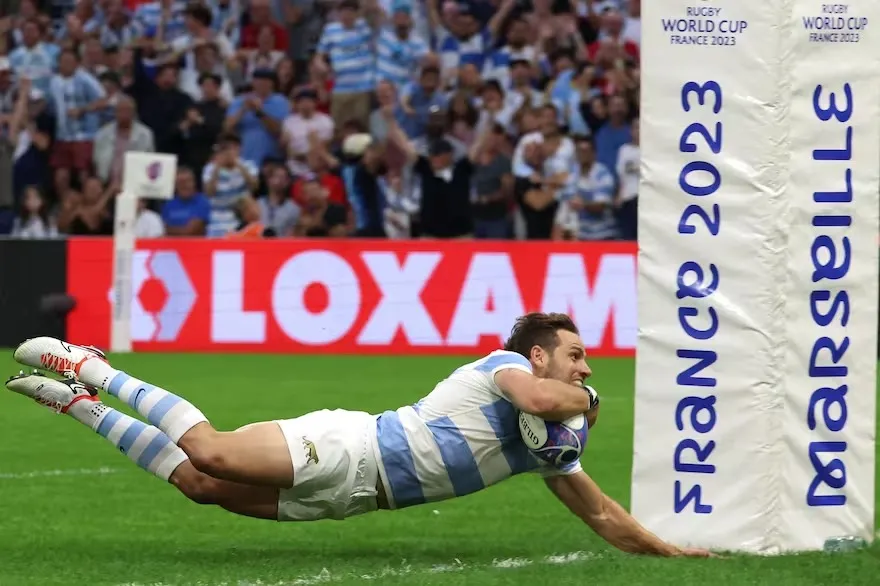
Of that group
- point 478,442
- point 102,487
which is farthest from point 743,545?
point 102,487

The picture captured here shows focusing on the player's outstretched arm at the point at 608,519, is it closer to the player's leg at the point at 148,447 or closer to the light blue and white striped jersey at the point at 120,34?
the player's leg at the point at 148,447

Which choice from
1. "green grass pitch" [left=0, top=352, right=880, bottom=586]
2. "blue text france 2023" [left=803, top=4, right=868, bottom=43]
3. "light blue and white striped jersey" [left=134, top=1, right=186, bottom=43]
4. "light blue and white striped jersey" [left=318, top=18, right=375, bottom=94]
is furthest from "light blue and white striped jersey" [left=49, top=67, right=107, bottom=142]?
"blue text france 2023" [left=803, top=4, right=868, bottom=43]

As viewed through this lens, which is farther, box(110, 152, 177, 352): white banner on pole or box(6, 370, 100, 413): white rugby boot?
box(110, 152, 177, 352): white banner on pole

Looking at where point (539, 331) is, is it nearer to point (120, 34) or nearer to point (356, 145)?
point (356, 145)

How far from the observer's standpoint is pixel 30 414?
42.8 ft

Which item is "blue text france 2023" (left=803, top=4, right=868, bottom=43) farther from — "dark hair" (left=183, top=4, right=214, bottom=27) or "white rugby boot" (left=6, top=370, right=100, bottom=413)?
"dark hair" (left=183, top=4, right=214, bottom=27)


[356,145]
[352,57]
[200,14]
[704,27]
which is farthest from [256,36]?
[704,27]

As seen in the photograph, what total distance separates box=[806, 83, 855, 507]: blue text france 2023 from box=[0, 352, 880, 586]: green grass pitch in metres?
0.43

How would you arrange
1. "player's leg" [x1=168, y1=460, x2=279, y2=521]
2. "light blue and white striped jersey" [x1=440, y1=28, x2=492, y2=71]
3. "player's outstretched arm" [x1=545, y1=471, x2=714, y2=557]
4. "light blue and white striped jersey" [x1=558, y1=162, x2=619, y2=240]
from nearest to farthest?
1. "player's leg" [x1=168, y1=460, x2=279, y2=521]
2. "player's outstretched arm" [x1=545, y1=471, x2=714, y2=557]
3. "light blue and white striped jersey" [x1=558, y1=162, x2=619, y2=240]
4. "light blue and white striped jersey" [x1=440, y1=28, x2=492, y2=71]

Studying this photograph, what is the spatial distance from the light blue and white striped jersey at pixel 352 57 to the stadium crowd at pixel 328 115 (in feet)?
0.08

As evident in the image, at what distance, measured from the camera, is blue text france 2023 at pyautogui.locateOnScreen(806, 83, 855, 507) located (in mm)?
7688

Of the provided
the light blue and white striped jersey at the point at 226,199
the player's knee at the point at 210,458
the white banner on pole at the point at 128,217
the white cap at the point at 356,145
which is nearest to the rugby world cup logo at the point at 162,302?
the white banner on pole at the point at 128,217

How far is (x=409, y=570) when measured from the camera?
23.6 feet

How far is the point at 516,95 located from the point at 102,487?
1108 centimetres
